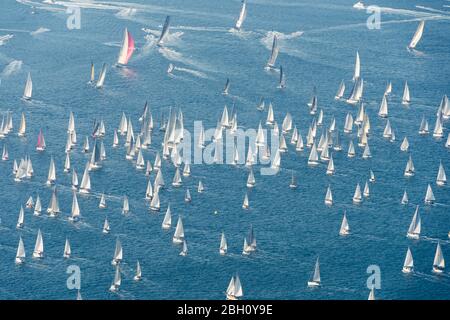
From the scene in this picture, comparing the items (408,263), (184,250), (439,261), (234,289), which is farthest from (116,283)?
(439,261)

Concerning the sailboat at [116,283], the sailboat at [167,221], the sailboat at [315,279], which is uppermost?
the sailboat at [167,221]

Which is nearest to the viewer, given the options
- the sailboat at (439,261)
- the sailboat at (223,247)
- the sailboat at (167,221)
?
the sailboat at (439,261)

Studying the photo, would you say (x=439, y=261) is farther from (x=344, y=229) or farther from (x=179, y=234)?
(x=179, y=234)

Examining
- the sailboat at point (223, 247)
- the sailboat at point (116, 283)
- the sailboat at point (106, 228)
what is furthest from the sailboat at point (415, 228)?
the sailboat at point (116, 283)

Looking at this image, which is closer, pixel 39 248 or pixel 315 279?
pixel 315 279

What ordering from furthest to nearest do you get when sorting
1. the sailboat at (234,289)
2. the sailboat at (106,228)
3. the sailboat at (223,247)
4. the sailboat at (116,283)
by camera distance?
the sailboat at (106,228), the sailboat at (223,247), the sailboat at (116,283), the sailboat at (234,289)

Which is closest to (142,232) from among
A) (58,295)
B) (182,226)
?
(182,226)

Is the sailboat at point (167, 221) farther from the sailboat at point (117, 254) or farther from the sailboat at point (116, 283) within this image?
the sailboat at point (116, 283)

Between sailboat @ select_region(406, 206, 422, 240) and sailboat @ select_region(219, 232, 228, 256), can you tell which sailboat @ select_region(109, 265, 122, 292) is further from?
sailboat @ select_region(406, 206, 422, 240)

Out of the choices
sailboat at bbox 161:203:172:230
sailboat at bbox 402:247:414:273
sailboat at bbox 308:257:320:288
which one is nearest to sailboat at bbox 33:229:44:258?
sailboat at bbox 161:203:172:230
